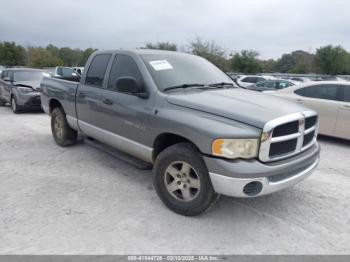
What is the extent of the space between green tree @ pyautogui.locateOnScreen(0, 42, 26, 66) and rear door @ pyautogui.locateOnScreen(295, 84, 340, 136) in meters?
58.8

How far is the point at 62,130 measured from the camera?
6191mm

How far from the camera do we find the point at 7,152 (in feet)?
19.5

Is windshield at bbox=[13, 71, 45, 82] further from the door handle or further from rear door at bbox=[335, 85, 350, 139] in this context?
rear door at bbox=[335, 85, 350, 139]

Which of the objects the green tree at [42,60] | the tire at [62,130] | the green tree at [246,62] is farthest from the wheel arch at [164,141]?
the green tree at [42,60]

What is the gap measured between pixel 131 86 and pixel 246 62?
4574 centimetres

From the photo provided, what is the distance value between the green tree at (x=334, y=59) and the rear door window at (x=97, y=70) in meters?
48.4

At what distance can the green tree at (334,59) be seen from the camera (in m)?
46.3

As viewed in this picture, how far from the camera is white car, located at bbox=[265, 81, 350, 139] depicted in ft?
23.0

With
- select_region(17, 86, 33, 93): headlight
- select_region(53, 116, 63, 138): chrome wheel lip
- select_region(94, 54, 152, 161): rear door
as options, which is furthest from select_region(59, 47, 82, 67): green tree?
select_region(94, 54, 152, 161): rear door

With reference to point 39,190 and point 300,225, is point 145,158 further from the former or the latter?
point 300,225

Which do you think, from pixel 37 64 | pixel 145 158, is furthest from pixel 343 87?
pixel 37 64

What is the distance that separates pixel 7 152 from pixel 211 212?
4.23 metres

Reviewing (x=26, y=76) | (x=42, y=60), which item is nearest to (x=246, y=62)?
(x=42, y=60)

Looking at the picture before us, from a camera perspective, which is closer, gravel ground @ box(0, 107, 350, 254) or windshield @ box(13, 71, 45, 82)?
gravel ground @ box(0, 107, 350, 254)
